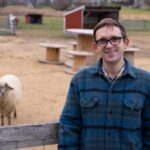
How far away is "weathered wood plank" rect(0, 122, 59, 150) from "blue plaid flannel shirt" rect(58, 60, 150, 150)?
1.00 ft

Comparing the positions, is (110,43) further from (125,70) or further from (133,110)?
(133,110)

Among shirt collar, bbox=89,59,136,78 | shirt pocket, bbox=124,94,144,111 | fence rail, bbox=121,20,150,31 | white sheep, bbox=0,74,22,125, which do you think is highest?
shirt collar, bbox=89,59,136,78

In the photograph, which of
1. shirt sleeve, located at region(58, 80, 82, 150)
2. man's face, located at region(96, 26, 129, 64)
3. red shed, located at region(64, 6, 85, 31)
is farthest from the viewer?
red shed, located at region(64, 6, 85, 31)

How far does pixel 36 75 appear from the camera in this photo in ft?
44.8

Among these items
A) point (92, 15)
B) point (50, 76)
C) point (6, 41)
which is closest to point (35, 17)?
point (92, 15)

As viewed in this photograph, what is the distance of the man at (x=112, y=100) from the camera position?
8.87 ft

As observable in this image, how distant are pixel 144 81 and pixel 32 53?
16216mm

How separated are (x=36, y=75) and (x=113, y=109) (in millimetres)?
10996

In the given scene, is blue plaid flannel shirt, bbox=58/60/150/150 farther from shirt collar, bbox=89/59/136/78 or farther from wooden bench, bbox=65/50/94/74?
wooden bench, bbox=65/50/94/74

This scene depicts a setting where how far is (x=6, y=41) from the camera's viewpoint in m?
22.8

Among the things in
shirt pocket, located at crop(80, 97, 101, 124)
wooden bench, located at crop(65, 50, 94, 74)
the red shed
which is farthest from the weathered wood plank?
the red shed

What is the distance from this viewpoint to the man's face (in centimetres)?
268

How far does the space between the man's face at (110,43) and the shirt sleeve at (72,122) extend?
0.29 m

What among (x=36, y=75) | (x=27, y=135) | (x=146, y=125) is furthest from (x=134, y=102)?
(x=36, y=75)
